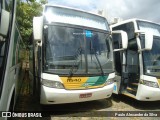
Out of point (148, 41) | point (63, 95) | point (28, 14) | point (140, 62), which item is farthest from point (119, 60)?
point (28, 14)

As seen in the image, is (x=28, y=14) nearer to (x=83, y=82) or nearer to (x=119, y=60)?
(x=119, y=60)

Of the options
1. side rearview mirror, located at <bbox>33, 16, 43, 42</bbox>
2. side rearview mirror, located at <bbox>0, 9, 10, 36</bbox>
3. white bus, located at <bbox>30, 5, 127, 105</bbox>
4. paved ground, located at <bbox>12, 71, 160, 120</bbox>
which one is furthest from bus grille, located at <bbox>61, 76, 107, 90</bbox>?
side rearview mirror, located at <bbox>0, 9, 10, 36</bbox>

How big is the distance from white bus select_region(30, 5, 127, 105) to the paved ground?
540mm

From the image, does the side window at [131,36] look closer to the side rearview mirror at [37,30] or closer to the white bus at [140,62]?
the white bus at [140,62]

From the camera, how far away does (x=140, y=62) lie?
711cm

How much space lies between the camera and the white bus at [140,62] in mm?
Result: 6820

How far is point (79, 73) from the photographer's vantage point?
5938 millimetres

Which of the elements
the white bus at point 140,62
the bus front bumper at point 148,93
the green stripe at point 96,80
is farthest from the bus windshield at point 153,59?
the green stripe at point 96,80

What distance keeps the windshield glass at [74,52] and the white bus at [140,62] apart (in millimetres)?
1227

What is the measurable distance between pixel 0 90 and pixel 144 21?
637 cm

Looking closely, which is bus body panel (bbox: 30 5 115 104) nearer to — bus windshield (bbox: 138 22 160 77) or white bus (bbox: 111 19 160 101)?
white bus (bbox: 111 19 160 101)

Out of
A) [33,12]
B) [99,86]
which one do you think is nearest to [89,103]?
[99,86]

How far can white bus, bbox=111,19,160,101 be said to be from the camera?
6820 millimetres

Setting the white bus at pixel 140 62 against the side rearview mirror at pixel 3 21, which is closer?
the side rearview mirror at pixel 3 21
